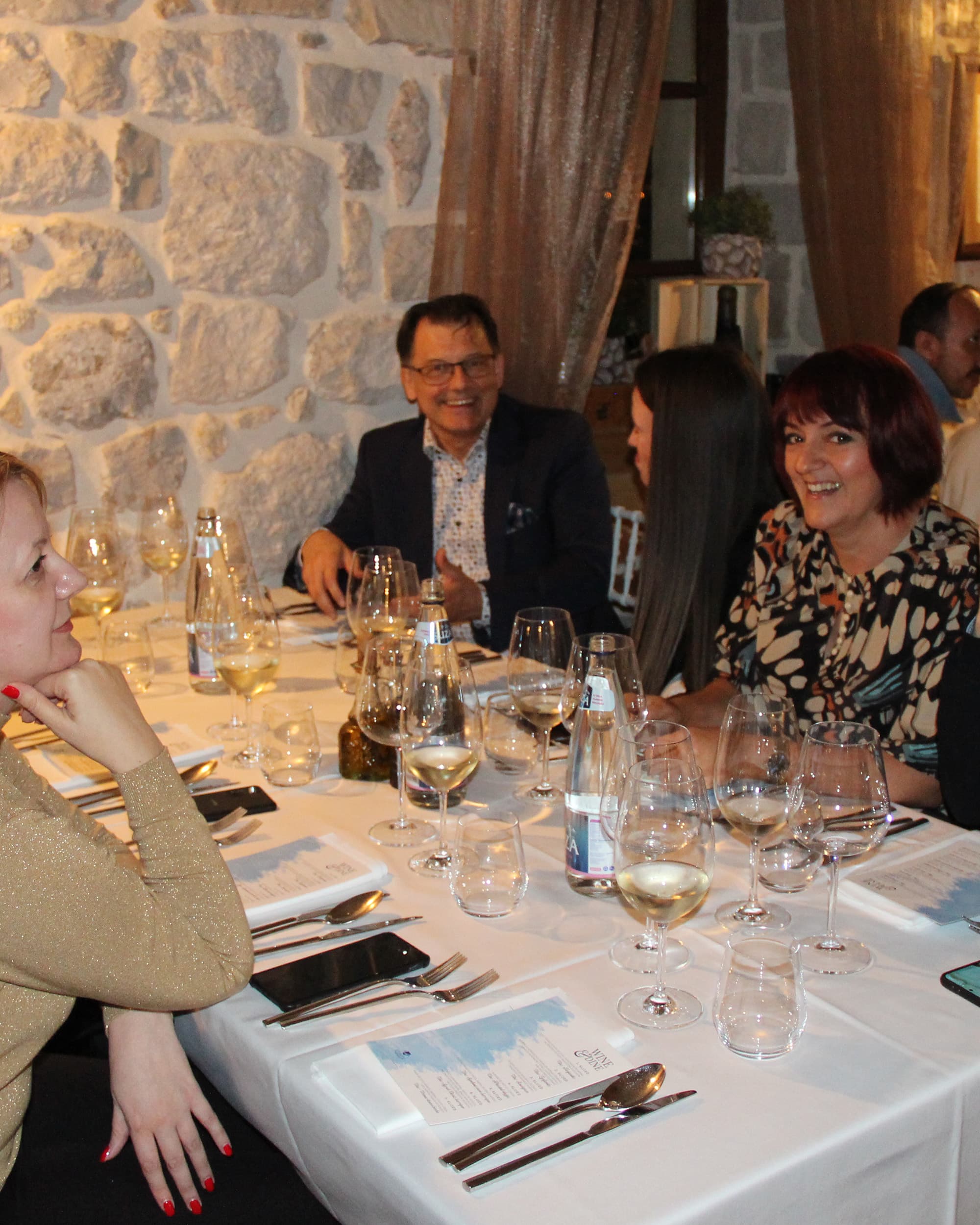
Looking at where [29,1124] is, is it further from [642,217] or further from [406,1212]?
[642,217]

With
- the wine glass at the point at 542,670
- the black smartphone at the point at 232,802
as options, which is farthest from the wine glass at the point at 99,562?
the wine glass at the point at 542,670

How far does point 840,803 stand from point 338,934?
530 mm

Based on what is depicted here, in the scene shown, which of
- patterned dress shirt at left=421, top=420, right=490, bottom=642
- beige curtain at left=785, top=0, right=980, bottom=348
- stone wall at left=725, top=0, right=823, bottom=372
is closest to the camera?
patterned dress shirt at left=421, top=420, right=490, bottom=642

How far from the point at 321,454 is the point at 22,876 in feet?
7.44

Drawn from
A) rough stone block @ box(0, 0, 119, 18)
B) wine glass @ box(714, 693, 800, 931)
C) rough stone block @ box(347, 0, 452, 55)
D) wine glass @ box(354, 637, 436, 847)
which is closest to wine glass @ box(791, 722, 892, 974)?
wine glass @ box(714, 693, 800, 931)

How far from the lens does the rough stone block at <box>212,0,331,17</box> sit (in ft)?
9.30

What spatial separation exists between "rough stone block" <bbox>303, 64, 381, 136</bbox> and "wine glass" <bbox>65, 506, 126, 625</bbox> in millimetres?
1214

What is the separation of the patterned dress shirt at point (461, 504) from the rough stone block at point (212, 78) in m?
0.84

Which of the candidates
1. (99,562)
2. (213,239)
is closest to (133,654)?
(99,562)

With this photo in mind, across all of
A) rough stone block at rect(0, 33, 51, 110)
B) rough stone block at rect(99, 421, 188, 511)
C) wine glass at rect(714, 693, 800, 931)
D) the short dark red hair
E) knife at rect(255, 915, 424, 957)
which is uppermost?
rough stone block at rect(0, 33, 51, 110)

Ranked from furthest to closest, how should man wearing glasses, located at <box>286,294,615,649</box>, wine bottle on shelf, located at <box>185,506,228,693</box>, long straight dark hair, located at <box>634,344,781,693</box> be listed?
1. man wearing glasses, located at <box>286,294,615,649</box>
2. long straight dark hair, located at <box>634,344,781,693</box>
3. wine bottle on shelf, located at <box>185,506,228,693</box>

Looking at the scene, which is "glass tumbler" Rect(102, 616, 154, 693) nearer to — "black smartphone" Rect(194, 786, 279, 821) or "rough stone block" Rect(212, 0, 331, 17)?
"black smartphone" Rect(194, 786, 279, 821)

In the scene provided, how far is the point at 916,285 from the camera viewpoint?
14.1ft

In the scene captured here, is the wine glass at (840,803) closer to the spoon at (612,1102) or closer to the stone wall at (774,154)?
the spoon at (612,1102)
